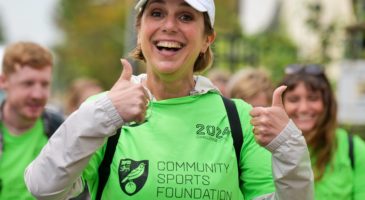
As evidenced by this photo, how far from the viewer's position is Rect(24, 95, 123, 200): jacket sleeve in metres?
3.33

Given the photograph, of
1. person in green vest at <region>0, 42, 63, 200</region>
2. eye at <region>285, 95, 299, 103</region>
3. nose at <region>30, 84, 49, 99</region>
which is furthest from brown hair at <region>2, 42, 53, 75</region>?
eye at <region>285, 95, 299, 103</region>

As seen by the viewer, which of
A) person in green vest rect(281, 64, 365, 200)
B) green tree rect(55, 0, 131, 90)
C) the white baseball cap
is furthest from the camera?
green tree rect(55, 0, 131, 90)

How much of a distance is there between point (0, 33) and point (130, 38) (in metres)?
102

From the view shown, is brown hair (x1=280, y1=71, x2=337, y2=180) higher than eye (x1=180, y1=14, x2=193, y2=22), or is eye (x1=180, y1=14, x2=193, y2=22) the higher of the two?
eye (x1=180, y1=14, x2=193, y2=22)

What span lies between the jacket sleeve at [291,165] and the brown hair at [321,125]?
2.09m

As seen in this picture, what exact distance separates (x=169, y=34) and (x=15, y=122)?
244cm

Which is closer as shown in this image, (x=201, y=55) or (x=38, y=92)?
(x=201, y=55)

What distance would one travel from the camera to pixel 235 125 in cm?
382

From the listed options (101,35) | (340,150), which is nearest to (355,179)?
(340,150)

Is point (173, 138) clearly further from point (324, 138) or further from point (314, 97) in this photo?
point (314, 97)

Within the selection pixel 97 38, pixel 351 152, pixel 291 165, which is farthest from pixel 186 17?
pixel 97 38

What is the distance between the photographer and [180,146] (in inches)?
145

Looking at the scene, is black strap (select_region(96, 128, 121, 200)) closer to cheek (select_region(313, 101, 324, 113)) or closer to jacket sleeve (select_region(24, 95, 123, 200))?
jacket sleeve (select_region(24, 95, 123, 200))

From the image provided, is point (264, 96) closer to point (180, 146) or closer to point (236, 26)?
point (180, 146)
